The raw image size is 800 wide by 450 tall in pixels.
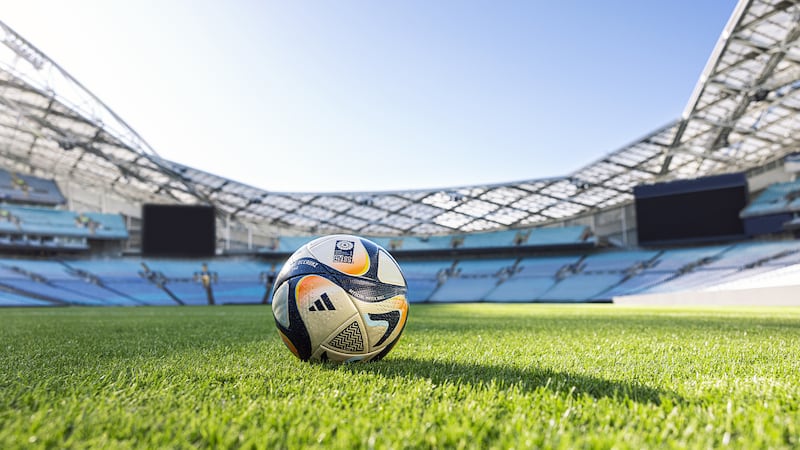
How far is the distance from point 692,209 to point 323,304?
36.0 m

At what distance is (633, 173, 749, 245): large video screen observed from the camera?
31453 millimetres

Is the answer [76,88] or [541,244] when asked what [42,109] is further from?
[541,244]

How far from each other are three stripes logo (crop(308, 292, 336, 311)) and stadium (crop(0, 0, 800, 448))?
0.41 m

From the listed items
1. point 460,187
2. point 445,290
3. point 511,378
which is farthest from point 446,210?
point 511,378

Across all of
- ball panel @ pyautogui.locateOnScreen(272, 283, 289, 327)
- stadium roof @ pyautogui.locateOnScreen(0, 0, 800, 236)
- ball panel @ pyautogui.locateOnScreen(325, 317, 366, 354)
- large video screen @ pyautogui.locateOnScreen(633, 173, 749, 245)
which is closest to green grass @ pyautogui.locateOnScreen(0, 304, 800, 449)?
ball panel @ pyautogui.locateOnScreen(325, 317, 366, 354)

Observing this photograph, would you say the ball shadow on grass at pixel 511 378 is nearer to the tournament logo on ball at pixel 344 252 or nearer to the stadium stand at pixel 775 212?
the tournament logo on ball at pixel 344 252

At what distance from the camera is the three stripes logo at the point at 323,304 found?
3.13 m

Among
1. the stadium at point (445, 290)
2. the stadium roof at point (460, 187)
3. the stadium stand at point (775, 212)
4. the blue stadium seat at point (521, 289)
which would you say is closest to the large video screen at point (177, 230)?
the stadium at point (445, 290)

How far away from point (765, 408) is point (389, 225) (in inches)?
1579

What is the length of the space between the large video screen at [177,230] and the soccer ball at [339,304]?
38.5m

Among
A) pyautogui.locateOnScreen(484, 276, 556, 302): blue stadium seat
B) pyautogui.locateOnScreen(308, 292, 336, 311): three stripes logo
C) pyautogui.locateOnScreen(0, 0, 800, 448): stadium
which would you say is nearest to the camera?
pyautogui.locateOnScreen(0, 0, 800, 448): stadium

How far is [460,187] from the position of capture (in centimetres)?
3384

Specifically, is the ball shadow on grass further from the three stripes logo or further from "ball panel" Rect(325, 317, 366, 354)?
the three stripes logo

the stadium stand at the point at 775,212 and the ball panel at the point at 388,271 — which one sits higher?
the stadium stand at the point at 775,212
